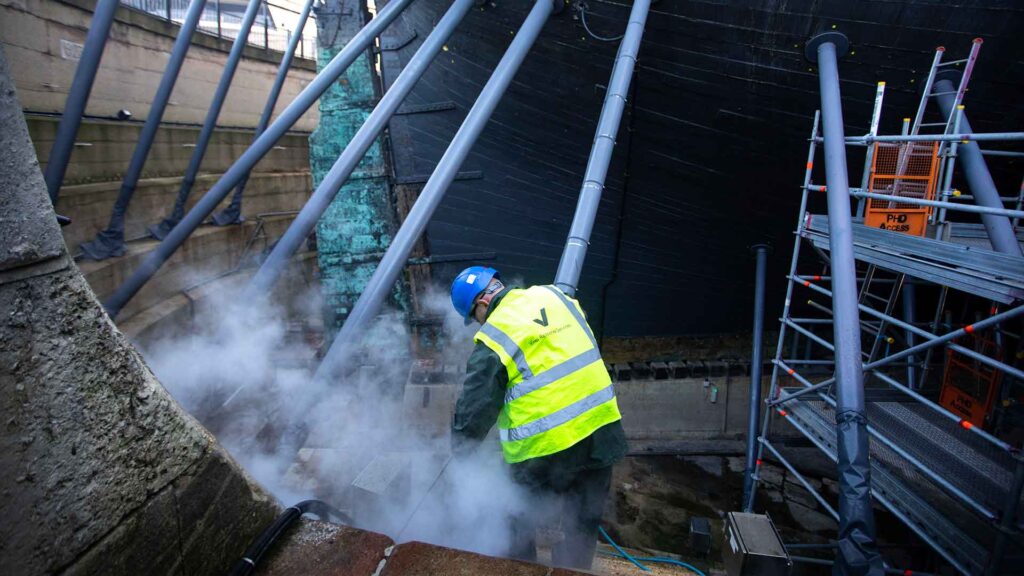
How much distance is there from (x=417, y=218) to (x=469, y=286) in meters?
0.96

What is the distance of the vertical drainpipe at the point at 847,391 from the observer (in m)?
2.13

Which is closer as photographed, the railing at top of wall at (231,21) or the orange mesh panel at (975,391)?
the orange mesh panel at (975,391)

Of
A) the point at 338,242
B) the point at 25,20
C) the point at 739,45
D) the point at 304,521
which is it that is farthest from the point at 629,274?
the point at 25,20

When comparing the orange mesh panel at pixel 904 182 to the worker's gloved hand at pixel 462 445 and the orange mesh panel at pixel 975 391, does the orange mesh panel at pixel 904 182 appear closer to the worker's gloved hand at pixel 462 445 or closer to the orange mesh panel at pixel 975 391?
the orange mesh panel at pixel 975 391

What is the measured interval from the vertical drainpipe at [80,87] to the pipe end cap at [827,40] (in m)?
5.30

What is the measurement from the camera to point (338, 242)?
620 cm

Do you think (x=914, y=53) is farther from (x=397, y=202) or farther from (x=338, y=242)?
(x=338, y=242)

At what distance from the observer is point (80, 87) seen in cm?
423

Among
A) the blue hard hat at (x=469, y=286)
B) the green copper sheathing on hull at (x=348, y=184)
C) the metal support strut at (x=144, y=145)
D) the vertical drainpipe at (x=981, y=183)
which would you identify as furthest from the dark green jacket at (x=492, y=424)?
the metal support strut at (x=144, y=145)

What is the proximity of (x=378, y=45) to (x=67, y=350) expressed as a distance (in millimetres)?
5300

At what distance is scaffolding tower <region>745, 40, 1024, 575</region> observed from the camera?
2.40m

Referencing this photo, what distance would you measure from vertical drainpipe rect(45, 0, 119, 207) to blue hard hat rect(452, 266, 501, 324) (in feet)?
12.6

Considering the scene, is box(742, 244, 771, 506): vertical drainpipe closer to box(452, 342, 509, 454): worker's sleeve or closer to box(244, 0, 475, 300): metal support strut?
box(452, 342, 509, 454): worker's sleeve

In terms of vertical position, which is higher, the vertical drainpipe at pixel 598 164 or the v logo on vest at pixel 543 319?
Answer: the vertical drainpipe at pixel 598 164
